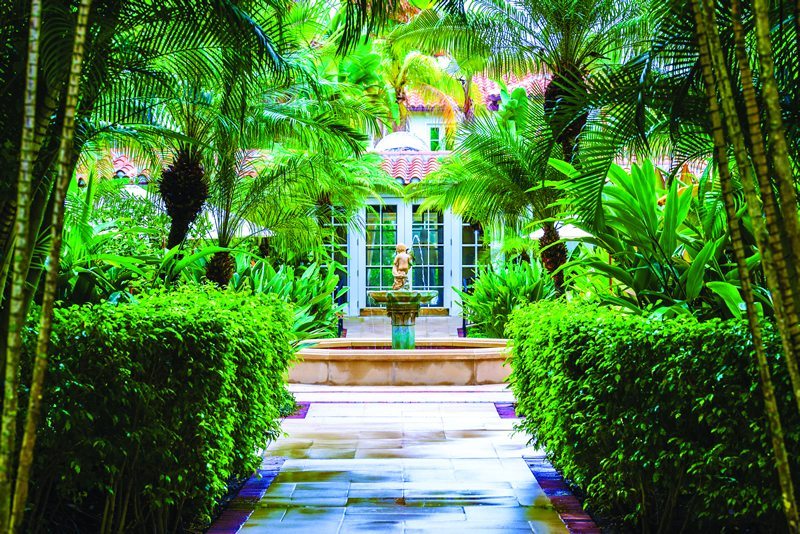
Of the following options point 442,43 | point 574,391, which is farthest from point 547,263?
point 574,391

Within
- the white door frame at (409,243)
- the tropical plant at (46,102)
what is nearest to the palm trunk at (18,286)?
the tropical plant at (46,102)

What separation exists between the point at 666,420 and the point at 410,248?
18644mm

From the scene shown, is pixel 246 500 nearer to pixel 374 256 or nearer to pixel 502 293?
Answer: pixel 502 293

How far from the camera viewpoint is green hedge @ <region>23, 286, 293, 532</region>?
331 centimetres

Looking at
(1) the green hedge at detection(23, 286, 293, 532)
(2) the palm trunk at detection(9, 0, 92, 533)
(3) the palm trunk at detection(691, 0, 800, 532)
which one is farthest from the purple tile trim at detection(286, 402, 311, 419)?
(3) the palm trunk at detection(691, 0, 800, 532)

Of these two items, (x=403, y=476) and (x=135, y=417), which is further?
(x=403, y=476)

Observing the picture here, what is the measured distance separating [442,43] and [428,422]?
5.48 meters

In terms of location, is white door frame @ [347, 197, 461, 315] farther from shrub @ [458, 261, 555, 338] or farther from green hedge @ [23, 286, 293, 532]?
green hedge @ [23, 286, 293, 532]

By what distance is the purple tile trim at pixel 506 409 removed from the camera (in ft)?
27.1

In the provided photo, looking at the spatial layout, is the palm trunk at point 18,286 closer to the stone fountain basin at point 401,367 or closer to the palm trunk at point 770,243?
the palm trunk at point 770,243

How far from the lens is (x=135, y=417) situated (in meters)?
3.47

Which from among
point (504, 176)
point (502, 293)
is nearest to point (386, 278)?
point (502, 293)

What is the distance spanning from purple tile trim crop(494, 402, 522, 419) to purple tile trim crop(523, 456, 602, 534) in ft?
6.76

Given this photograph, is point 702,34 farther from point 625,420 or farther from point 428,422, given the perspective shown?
point 428,422
